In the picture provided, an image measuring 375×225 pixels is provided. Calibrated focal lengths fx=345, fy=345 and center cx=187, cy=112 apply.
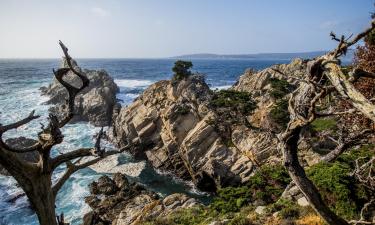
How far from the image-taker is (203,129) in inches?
1379

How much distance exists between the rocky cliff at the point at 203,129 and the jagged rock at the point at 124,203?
6.29 m

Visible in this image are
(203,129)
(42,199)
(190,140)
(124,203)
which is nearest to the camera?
(42,199)

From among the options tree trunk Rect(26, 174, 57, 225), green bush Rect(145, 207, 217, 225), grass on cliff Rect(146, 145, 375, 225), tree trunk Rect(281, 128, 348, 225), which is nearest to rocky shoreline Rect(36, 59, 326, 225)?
green bush Rect(145, 207, 217, 225)

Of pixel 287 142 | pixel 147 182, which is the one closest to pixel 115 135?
pixel 147 182

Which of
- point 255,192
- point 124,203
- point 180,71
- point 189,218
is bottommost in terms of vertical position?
point 124,203

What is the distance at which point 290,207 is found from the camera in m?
13.5

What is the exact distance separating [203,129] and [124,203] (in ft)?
38.0

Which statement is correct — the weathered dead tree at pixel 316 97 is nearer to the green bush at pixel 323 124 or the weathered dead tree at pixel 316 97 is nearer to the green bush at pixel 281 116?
the green bush at pixel 281 116

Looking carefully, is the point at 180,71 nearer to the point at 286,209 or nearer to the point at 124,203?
the point at 124,203

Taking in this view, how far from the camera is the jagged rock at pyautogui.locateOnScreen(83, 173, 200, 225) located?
22.6 meters

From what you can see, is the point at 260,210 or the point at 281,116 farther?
the point at 281,116

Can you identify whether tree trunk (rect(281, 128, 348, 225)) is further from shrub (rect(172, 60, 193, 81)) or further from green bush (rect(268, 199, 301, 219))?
shrub (rect(172, 60, 193, 81))

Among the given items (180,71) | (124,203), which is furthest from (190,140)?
(180,71)

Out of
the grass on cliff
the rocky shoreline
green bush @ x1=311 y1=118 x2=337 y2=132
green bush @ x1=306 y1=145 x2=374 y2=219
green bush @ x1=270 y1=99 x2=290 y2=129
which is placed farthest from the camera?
green bush @ x1=311 y1=118 x2=337 y2=132
